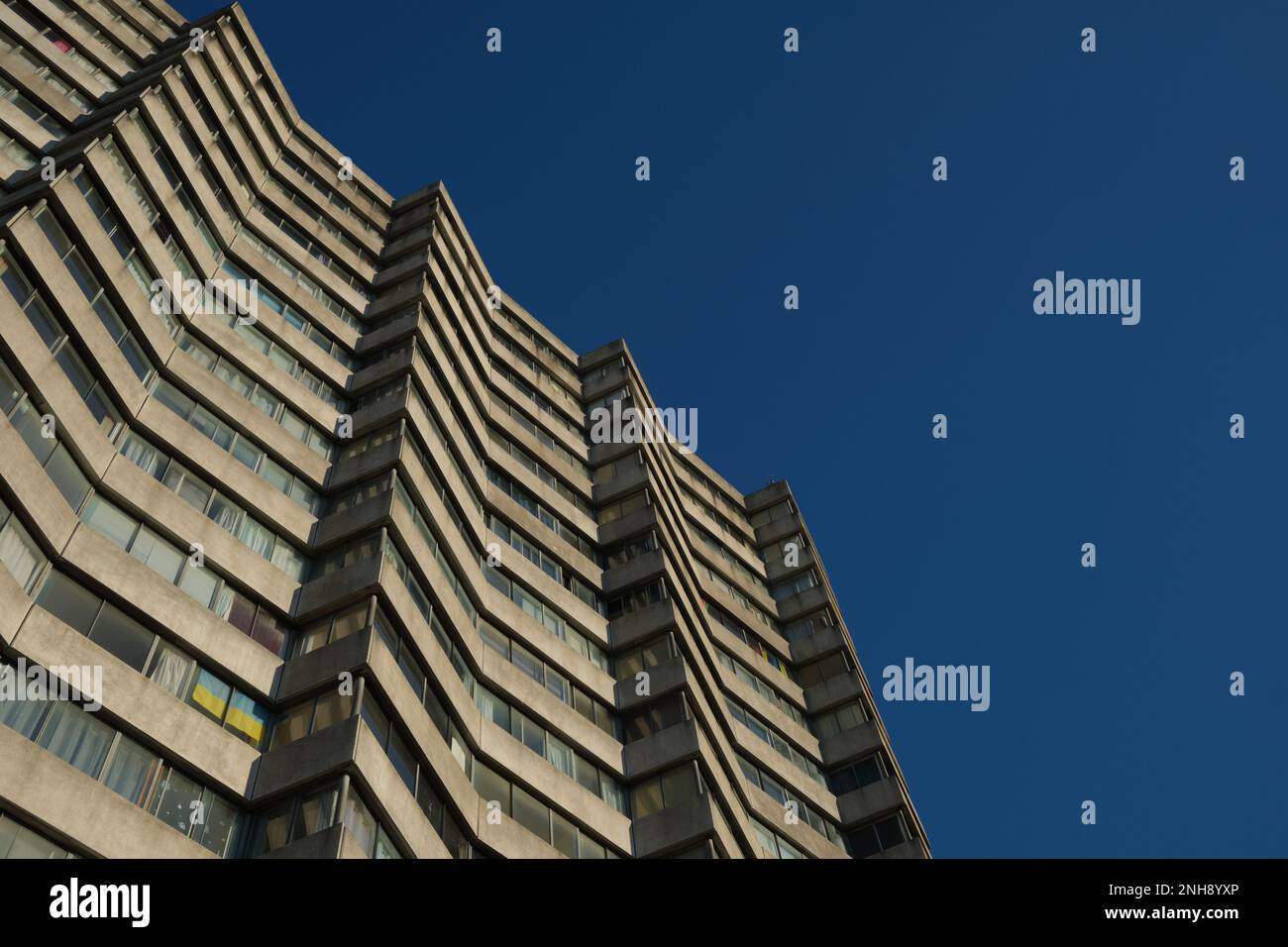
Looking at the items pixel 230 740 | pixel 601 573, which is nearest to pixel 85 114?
pixel 601 573

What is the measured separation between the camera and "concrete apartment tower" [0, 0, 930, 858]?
940 inches

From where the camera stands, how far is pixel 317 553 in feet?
105

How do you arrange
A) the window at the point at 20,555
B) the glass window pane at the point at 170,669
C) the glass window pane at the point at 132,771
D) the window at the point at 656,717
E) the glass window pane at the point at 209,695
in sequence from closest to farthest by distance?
the glass window pane at the point at 132,771, the window at the point at 20,555, the glass window pane at the point at 170,669, the glass window pane at the point at 209,695, the window at the point at 656,717

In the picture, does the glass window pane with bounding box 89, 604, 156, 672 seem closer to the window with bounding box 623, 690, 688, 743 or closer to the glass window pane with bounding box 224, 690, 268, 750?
the glass window pane with bounding box 224, 690, 268, 750

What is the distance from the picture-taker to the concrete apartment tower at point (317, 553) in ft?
78.3

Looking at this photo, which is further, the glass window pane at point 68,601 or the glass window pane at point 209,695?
the glass window pane at point 209,695

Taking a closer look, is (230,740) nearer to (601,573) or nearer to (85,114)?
(601,573)

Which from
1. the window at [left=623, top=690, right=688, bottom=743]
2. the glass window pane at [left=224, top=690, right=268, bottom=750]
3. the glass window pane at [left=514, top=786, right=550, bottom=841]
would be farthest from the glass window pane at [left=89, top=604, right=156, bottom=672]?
the window at [left=623, top=690, right=688, bottom=743]

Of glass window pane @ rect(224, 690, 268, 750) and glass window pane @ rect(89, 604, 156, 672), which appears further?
glass window pane @ rect(224, 690, 268, 750)

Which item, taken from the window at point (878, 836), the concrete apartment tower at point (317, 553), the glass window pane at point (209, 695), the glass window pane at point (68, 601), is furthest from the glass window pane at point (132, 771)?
the window at point (878, 836)

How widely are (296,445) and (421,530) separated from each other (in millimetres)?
4542

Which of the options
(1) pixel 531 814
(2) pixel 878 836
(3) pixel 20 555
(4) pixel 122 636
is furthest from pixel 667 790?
(3) pixel 20 555

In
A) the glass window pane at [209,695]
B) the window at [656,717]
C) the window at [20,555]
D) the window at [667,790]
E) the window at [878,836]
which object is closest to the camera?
the window at [20,555]

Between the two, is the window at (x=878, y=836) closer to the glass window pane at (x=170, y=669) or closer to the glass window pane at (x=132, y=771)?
the glass window pane at (x=170, y=669)
